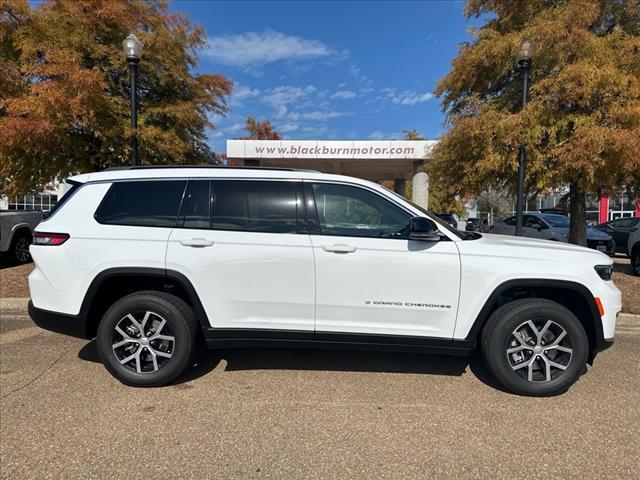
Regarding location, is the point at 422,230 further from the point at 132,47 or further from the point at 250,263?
the point at 132,47

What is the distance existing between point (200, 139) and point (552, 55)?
719 cm

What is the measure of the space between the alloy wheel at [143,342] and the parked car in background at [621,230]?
1404 cm

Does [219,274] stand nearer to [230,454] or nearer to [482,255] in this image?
[230,454]

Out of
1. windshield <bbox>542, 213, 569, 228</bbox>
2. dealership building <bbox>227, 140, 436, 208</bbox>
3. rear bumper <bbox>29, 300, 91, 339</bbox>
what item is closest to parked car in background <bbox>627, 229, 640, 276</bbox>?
windshield <bbox>542, 213, 569, 228</bbox>

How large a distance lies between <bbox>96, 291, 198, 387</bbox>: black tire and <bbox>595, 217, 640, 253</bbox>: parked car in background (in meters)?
13.9

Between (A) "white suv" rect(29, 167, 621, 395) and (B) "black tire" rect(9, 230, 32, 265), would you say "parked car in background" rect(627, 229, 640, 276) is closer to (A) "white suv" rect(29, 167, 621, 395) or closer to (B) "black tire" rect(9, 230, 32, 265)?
(A) "white suv" rect(29, 167, 621, 395)

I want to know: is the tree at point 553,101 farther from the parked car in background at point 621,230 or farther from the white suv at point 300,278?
the parked car in background at point 621,230

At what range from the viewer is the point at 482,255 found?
3350 mm

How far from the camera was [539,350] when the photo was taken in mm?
3387

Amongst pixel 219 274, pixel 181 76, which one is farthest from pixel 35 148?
pixel 219 274

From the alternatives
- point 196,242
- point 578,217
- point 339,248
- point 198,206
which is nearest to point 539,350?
point 339,248

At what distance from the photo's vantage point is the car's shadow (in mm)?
3881

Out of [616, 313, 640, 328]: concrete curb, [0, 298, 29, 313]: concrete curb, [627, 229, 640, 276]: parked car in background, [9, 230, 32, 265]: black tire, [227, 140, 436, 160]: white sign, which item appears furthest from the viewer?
[227, 140, 436, 160]: white sign

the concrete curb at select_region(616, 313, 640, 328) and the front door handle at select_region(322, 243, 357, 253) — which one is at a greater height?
the front door handle at select_region(322, 243, 357, 253)
